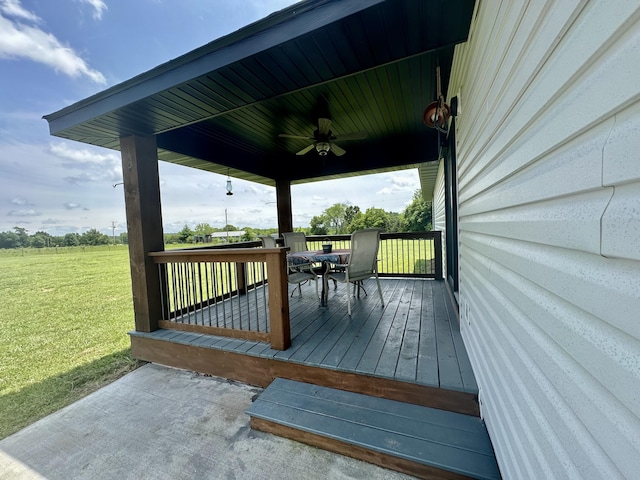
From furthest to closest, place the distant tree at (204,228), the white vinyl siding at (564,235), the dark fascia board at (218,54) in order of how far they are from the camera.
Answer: the distant tree at (204,228) → the dark fascia board at (218,54) → the white vinyl siding at (564,235)

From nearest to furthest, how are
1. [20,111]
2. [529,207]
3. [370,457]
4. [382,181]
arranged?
[529,207], [370,457], [20,111], [382,181]

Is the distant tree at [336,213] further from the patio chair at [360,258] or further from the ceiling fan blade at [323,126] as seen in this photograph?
the patio chair at [360,258]

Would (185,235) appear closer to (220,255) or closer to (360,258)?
(220,255)

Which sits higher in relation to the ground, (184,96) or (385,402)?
(184,96)

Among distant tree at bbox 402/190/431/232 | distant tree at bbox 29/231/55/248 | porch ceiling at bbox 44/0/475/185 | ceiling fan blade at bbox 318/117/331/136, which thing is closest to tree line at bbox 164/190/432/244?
distant tree at bbox 402/190/431/232

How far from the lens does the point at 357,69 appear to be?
2068 millimetres

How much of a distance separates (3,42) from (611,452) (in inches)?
390

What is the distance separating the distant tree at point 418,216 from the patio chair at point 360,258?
15.5 m

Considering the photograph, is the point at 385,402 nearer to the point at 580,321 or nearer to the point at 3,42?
the point at 580,321

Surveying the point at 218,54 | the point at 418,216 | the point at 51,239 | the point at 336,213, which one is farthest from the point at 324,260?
the point at 336,213

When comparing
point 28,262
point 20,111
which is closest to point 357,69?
point 20,111

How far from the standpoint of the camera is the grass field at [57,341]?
8.66ft

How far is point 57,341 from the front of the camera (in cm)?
417

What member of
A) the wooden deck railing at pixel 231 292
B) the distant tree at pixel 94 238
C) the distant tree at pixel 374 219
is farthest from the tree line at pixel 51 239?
the distant tree at pixel 374 219
